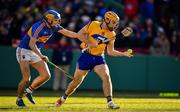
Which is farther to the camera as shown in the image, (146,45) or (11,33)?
(146,45)

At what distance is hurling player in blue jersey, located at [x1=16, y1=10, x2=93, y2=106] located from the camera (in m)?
16.3

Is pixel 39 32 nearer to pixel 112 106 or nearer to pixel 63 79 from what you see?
pixel 112 106

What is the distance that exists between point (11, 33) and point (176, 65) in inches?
277

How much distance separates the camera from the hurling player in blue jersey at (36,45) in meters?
16.3

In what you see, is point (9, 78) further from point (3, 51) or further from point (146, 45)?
point (146, 45)

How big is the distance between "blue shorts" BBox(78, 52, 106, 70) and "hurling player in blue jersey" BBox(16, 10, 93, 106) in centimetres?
45

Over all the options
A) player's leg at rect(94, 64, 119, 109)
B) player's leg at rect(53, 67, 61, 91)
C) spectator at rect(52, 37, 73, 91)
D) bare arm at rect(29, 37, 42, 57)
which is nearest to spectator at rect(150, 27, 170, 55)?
spectator at rect(52, 37, 73, 91)

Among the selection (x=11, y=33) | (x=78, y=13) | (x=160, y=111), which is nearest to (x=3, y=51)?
(x=11, y=33)

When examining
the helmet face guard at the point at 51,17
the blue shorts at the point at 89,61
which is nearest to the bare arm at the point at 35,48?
the helmet face guard at the point at 51,17

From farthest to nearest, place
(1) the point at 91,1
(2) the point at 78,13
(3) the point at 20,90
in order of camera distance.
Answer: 1. (1) the point at 91,1
2. (2) the point at 78,13
3. (3) the point at 20,90

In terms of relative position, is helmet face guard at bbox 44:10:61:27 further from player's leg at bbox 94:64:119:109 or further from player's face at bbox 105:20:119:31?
player's leg at bbox 94:64:119:109

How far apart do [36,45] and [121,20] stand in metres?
11.1

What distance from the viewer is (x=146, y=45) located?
26.6m

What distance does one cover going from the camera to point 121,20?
27.1 meters
